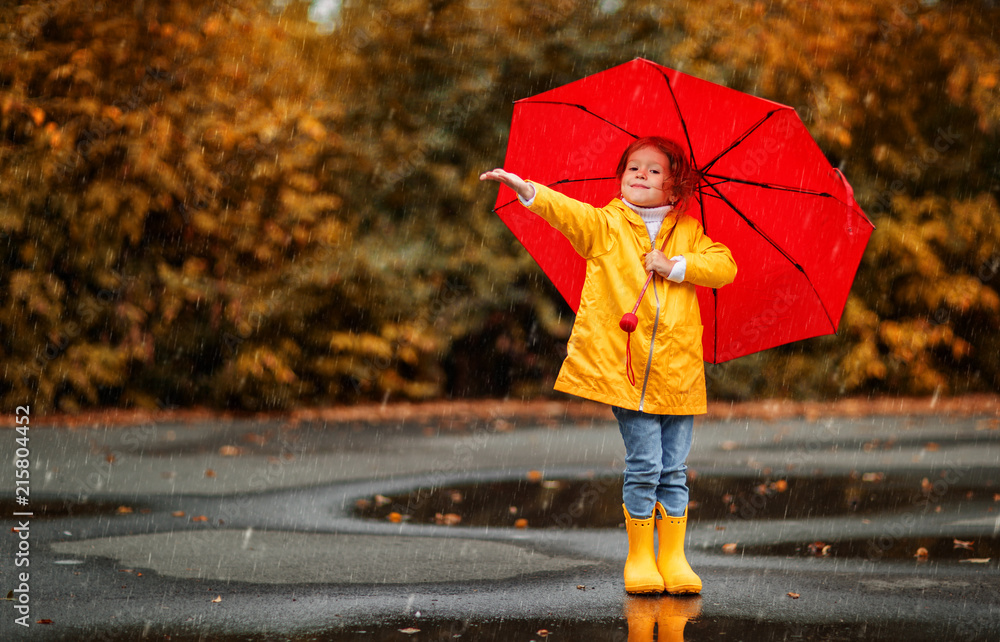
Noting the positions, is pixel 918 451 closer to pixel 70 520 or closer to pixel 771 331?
pixel 771 331

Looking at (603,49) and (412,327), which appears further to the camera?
(603,49)

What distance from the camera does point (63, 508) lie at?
571 cm

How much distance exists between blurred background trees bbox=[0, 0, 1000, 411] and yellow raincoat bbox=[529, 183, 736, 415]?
6.34 m

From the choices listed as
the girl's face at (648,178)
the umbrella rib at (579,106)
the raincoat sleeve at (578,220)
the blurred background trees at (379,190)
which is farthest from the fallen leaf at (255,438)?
the girl's face at (648,178)

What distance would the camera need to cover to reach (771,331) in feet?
14.4

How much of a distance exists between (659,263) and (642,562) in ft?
3.98

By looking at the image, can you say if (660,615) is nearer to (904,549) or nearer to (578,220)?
(578,220)

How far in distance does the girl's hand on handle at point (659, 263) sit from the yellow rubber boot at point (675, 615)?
4.21ft

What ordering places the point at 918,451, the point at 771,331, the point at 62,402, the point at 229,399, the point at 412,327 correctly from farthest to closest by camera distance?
the point at 412,327 → the point at 229,399 → the point at 62,402 → the point at 918,451 → the point at 771,331

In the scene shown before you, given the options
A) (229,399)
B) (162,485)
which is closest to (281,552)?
(162,485)

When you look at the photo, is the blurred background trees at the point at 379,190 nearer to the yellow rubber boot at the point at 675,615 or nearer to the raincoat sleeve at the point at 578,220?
the raincoat sleeve at the point at 578,220

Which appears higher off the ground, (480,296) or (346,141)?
(346,141)

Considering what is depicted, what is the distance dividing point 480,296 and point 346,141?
2265mm

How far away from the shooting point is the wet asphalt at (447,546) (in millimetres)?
3736
